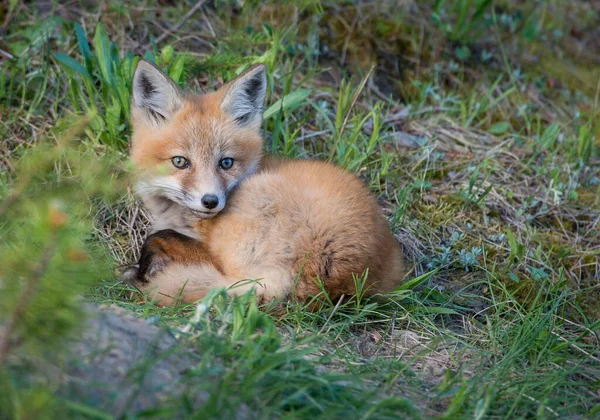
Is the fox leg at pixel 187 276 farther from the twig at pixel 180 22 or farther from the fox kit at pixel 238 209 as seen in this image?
the twig at pixel 180 22

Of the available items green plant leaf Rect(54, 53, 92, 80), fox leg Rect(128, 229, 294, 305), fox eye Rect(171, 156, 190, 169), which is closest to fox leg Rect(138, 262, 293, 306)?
fox leg Rect(128, 229, 294, 305)

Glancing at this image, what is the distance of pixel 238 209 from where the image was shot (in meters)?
3.07

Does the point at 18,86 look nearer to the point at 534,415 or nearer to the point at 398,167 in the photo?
the point at 398,167

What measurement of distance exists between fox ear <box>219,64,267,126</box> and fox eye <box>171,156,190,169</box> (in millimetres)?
388

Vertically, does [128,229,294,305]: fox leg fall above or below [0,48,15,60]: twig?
below

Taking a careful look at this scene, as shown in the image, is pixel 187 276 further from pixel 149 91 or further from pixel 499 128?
Answer: pixel 499 128

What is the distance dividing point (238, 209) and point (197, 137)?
0.50 metres

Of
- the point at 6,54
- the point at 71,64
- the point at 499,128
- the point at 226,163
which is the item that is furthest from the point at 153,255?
the point at 499,128

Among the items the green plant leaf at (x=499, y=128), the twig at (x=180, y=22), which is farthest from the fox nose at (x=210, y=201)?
the green plant leaf at (x=499, y=128)

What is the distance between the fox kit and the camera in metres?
2.78

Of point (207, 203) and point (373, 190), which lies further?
point (373, 190)

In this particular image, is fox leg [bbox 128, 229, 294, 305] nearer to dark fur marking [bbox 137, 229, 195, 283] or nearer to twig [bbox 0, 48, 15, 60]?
dark fur marking [bbox 137, 229, 195, 283]

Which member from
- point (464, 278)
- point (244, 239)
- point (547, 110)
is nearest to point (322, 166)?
point (244, 239)

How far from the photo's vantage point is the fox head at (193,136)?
3.22 meters
